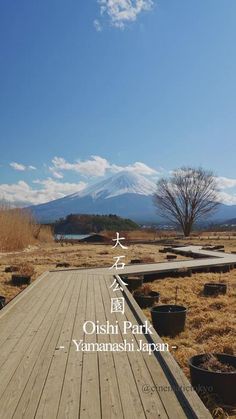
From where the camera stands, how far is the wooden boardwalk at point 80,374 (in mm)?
3154

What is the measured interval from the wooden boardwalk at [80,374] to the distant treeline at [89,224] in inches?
1975

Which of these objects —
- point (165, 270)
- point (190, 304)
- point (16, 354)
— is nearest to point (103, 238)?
point (165, 270)

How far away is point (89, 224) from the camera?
197 feet

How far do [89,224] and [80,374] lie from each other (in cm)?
5628

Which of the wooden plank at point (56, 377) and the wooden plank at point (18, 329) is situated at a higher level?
the wooden plank at point (18, 329)

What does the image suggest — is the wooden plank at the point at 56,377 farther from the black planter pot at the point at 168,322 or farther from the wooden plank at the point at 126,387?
the black planter pot at the point at 168,322

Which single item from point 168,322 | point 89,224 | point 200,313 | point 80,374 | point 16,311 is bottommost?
point 200,313

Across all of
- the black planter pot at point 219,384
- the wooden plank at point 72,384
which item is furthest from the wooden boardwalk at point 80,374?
the black planter pot at point 219,384

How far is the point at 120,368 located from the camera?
4.07 metres

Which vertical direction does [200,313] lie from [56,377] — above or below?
below

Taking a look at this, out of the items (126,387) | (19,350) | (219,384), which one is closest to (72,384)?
(126,387)

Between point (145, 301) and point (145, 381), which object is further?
point (145, 301)

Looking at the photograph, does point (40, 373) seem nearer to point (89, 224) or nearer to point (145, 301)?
point (145, 301)

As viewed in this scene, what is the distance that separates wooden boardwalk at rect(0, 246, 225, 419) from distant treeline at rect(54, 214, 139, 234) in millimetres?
50168
